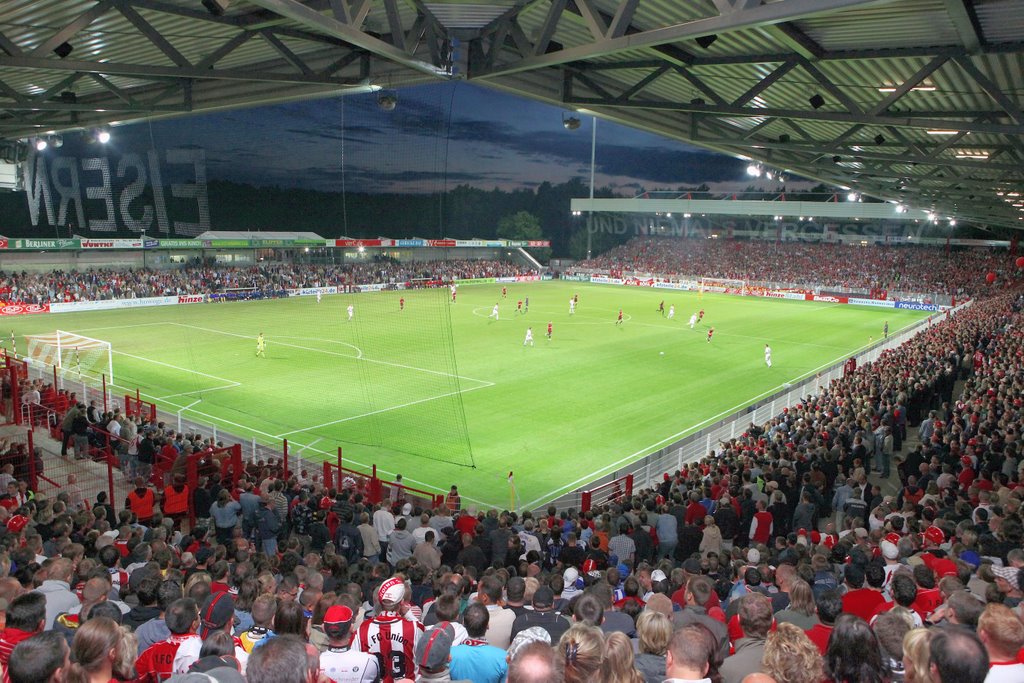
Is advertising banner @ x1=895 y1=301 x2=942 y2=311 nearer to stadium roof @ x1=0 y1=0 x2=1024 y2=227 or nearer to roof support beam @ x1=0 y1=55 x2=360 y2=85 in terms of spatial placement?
stadium roof @ x1=0 y1=0 x2=1024 y2=227

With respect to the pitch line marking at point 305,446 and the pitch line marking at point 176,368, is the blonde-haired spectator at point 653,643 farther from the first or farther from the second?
the pitch line marking at point 176,368

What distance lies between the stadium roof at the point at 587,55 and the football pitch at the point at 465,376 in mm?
9212

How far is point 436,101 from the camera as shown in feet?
40.3

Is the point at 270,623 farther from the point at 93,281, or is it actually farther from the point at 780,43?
the point at 93,281

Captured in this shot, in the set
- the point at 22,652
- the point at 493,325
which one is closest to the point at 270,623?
the point at 22,652

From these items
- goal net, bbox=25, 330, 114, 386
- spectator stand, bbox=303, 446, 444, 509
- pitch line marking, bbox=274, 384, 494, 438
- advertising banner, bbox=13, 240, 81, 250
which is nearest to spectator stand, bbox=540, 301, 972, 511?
spectator stand, bbox=303, 446, 444, 509

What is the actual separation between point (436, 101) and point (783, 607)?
953cm

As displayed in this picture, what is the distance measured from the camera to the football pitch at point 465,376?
2030 cm

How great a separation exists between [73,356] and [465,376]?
615 inches

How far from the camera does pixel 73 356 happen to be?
94.5 feet

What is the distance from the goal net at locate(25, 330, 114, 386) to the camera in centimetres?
2662

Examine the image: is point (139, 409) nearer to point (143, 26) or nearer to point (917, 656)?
point (143, 26)

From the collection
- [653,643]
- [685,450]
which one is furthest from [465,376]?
[653,643]

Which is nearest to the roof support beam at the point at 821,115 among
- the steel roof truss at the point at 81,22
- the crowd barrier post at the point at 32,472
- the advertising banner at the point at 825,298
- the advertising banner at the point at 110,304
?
the steel roof truss at the point at 81,22
